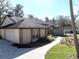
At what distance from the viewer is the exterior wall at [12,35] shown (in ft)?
73.4

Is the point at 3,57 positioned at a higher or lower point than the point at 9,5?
lower

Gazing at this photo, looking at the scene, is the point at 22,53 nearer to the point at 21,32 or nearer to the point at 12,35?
the point at 21,32

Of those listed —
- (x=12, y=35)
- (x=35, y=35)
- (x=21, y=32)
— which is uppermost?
(x=21, y=32)

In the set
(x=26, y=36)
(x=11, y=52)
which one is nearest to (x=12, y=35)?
(x=26, y=36)

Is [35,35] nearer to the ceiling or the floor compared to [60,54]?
nearer to the ceiling

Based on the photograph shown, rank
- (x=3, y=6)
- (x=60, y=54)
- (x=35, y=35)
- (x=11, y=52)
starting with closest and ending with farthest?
(x=60, y=54) → (x=11, y=52) → (x=35, y=35) → (x=3, y=6)

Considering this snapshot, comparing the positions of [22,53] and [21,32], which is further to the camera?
[21,32]

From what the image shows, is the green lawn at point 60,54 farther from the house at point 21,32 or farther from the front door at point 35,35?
the front door at point 35,35

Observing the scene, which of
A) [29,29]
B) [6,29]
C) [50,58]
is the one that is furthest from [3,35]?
[50,58]

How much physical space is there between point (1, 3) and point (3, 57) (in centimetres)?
2804

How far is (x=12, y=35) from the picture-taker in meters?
23.8

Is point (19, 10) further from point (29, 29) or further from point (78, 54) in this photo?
point (78, 54)

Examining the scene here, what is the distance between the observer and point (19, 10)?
2808 inches

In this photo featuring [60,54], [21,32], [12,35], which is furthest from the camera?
[12,35]
